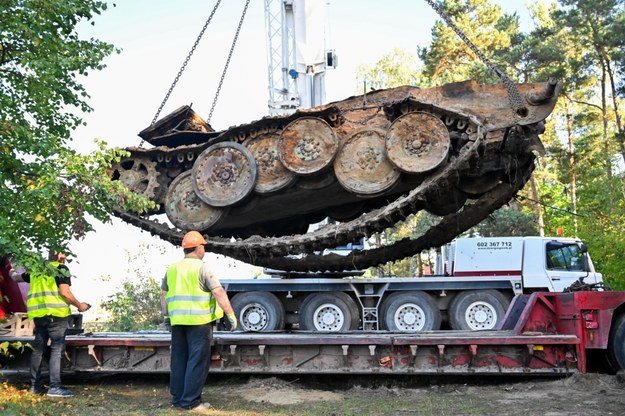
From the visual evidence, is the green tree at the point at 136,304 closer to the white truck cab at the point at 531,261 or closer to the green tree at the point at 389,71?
the white truck cab at the point at 531,261

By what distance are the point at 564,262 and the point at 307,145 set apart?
7686 millimetres

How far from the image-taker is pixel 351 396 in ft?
25.1

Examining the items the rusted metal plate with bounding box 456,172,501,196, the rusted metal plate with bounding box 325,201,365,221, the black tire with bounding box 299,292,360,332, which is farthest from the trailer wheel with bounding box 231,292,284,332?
the rusted metal plate with bounding box 456,172,501,196

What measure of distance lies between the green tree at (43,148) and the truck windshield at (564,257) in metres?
10.1

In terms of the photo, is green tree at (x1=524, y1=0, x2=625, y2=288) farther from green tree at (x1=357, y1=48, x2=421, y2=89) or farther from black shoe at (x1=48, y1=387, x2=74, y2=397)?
black shoe at (x1=48, y1=387, x2=74, y2=397)

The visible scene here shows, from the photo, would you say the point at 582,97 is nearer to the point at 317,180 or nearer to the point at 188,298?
the point at 317,180

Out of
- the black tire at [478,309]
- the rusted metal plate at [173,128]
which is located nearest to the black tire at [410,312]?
the black tire at [478,309]

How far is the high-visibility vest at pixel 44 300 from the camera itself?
783 cm

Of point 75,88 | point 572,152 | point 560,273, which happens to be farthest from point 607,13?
point 75,88

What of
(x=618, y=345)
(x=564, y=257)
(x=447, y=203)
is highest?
(x=447, y=203)

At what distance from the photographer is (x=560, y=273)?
14906 mm

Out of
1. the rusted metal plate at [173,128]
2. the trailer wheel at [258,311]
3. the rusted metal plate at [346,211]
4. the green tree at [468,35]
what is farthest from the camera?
the green tree at [468,35]

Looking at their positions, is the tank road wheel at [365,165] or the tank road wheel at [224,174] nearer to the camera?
the tank road wheel at [365,165]

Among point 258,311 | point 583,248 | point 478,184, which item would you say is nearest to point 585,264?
point 583,248
